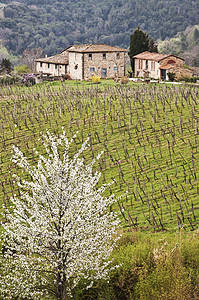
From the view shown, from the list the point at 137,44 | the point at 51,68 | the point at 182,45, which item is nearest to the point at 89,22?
the point at 182,45

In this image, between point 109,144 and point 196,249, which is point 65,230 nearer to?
point 196,249

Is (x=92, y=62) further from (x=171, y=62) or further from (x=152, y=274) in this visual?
(x=152, y=274)

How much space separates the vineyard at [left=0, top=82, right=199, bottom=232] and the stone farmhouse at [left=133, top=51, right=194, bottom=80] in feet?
61.1

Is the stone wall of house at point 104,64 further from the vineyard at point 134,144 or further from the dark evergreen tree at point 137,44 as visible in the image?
the vineyard at point 134,144

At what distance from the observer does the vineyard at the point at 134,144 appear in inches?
560

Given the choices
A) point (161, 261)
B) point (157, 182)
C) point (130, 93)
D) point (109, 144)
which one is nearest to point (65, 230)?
point (161, 261)

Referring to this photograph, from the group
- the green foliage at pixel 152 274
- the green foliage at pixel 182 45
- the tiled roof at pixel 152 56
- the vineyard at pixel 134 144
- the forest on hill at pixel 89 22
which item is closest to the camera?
the green foliage at pixel 152 274

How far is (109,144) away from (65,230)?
12.7 metres

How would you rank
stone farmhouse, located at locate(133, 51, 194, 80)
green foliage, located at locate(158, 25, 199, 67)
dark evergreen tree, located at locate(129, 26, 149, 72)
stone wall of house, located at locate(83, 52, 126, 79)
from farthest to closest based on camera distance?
green foliage, located at locate(158, 25, 199, 67) < dark evergreen tree, located at locate(129, 26, 149, 72) < stone wall of house, located at locate(83, 52, 126, 79) < stone farmhouse, located at locate(133, 51, 194, 80)

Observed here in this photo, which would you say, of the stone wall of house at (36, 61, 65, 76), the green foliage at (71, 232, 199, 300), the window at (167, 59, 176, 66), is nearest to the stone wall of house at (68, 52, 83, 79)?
the stone wall of house at (36, 61, 65, 76)

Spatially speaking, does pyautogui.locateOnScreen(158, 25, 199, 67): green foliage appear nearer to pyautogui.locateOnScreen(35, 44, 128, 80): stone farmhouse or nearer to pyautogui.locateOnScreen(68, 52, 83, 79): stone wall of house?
pyautogui.locateOnScreen(35, 44, 128, 80): stone farmhouse

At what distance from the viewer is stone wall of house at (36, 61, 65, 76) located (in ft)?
197

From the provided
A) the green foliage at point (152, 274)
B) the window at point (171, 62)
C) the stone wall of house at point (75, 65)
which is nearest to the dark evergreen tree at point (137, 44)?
the stone wall of house at point (75, 65)

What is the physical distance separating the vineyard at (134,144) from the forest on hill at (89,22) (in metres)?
102
